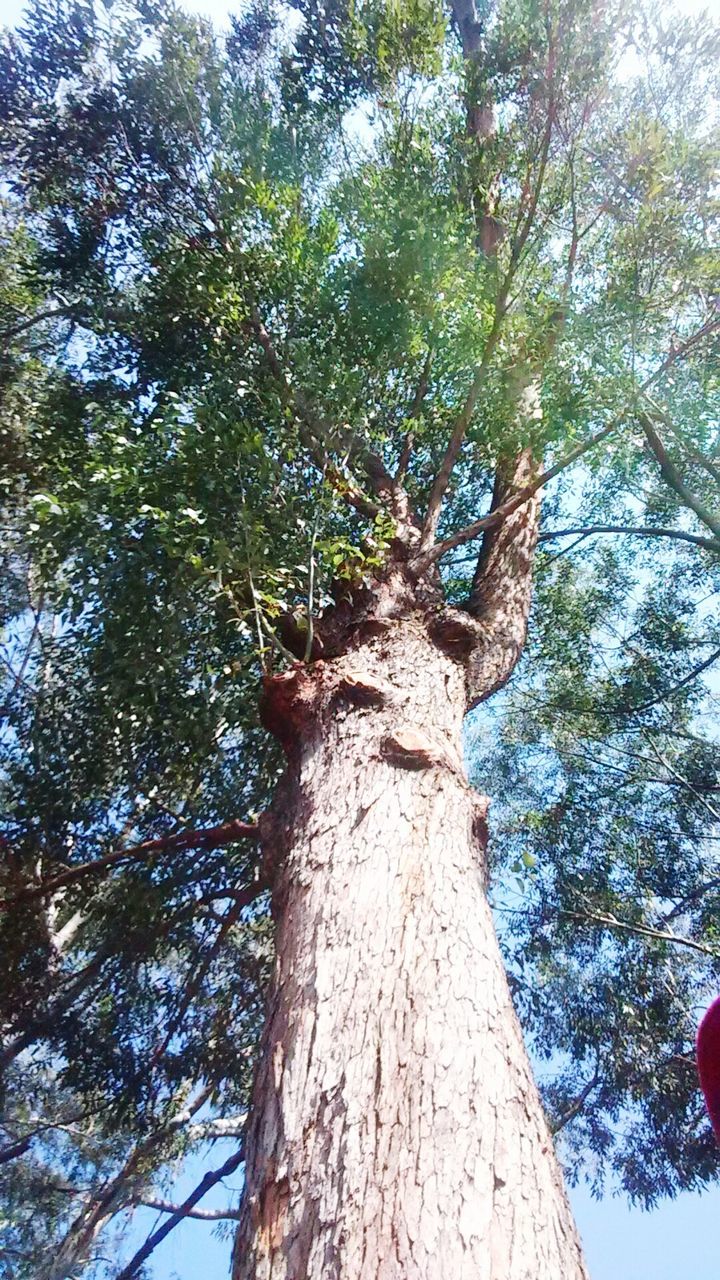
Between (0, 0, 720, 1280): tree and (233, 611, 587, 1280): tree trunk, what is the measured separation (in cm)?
1

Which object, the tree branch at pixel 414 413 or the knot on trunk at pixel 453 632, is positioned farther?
the tree branch at pixel 414 413

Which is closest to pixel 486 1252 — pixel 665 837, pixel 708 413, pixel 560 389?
pixel 560 389

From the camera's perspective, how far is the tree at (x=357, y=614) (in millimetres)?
2244

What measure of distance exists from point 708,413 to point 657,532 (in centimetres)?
117

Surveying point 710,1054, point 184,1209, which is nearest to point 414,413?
point 710,1054

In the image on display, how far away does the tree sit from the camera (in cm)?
224

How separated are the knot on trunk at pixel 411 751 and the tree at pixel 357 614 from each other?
2cm

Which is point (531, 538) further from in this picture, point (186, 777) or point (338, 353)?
point (186, 777)

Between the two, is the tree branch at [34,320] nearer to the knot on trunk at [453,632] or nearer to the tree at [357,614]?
the tree at [357,614]

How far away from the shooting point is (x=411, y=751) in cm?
319

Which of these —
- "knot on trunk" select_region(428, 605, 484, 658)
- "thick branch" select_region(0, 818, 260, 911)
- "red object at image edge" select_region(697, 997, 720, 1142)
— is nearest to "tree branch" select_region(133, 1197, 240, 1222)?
"thick branch" select_region(0, 818, 260, 911)

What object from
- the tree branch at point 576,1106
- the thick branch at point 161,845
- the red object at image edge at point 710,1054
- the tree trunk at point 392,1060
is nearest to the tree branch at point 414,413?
the thick branch at point 161,845

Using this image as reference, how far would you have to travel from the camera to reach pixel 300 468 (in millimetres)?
5352

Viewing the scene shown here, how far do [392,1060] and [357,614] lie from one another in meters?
2.72
